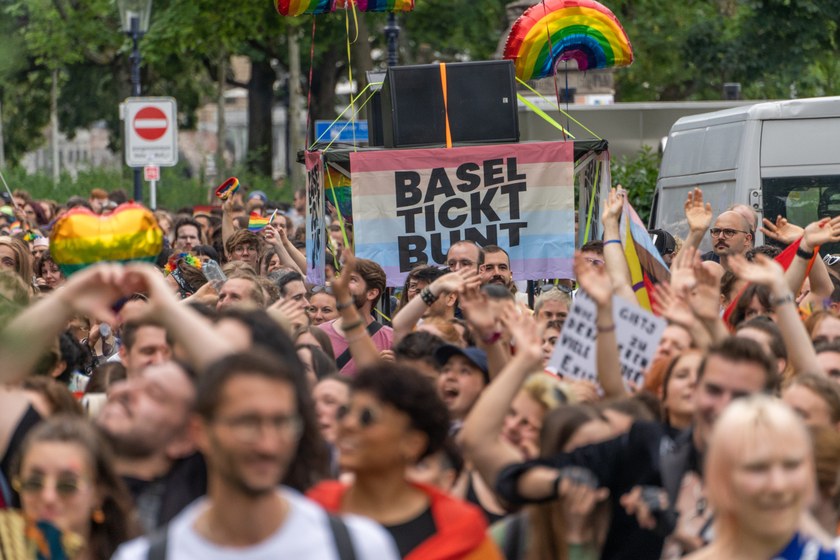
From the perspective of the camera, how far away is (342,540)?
3.58 metres

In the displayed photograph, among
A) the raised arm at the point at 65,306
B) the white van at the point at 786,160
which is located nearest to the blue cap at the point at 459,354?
the raised arm at the point at 65,306

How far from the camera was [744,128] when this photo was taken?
14.1 metres

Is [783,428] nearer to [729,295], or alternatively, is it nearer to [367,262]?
[729,295]

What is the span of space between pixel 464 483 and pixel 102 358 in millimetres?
4792

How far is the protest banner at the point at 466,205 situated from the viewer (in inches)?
437

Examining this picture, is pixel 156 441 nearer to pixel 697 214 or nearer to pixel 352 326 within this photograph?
pixel 352 326

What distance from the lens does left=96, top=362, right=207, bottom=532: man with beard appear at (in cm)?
436

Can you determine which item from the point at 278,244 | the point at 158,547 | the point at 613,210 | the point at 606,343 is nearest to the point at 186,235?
the point at 278,244

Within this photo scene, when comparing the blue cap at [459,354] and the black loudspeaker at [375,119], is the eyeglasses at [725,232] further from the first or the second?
the blue cap at [459,354]

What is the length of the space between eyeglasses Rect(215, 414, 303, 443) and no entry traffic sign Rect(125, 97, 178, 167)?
1559 cm

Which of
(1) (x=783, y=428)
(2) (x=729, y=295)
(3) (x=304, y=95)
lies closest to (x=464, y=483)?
(1) (x=783, y=428)

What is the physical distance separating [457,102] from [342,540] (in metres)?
8.55

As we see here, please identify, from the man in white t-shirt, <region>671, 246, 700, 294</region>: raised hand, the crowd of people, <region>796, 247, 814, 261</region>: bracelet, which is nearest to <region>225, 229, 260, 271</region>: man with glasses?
<region>796, 247, 814, 261</region>: bracelet

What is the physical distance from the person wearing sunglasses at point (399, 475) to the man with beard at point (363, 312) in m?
3.69
